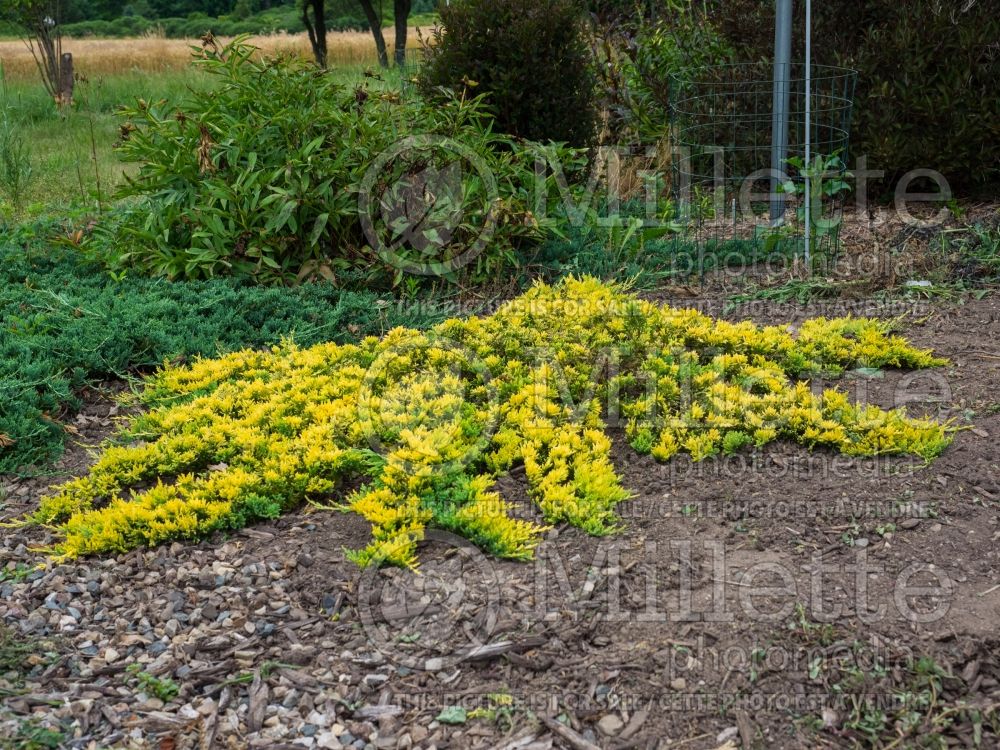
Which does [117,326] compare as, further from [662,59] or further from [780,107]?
[662,59]

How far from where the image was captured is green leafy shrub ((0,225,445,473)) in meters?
3.81

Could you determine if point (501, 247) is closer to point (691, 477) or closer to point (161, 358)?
point (161, 358)

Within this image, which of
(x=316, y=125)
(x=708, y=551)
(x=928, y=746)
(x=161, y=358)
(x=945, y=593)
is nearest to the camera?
(x=928, y=746)

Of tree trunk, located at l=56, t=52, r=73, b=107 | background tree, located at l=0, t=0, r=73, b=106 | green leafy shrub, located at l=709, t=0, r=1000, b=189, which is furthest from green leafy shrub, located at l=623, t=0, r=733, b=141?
background tree, located at l=0, t=0, r=73, b=106

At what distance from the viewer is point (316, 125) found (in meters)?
5.28

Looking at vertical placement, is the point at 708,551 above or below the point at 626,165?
below

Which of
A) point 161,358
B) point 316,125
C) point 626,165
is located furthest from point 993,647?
point 626,165

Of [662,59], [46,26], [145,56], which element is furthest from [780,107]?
[145,56]

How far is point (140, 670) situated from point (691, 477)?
1798mm

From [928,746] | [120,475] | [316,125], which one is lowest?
[928,746]

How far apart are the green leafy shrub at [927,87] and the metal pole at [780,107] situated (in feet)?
2.29

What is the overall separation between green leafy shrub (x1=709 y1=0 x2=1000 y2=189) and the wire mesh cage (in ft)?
0.59

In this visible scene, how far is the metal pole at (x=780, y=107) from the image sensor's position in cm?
573

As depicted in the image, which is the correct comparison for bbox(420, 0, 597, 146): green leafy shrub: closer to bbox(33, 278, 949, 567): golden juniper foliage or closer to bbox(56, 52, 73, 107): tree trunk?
bbox(33, 278, 949, 567): golden juniper foliage
